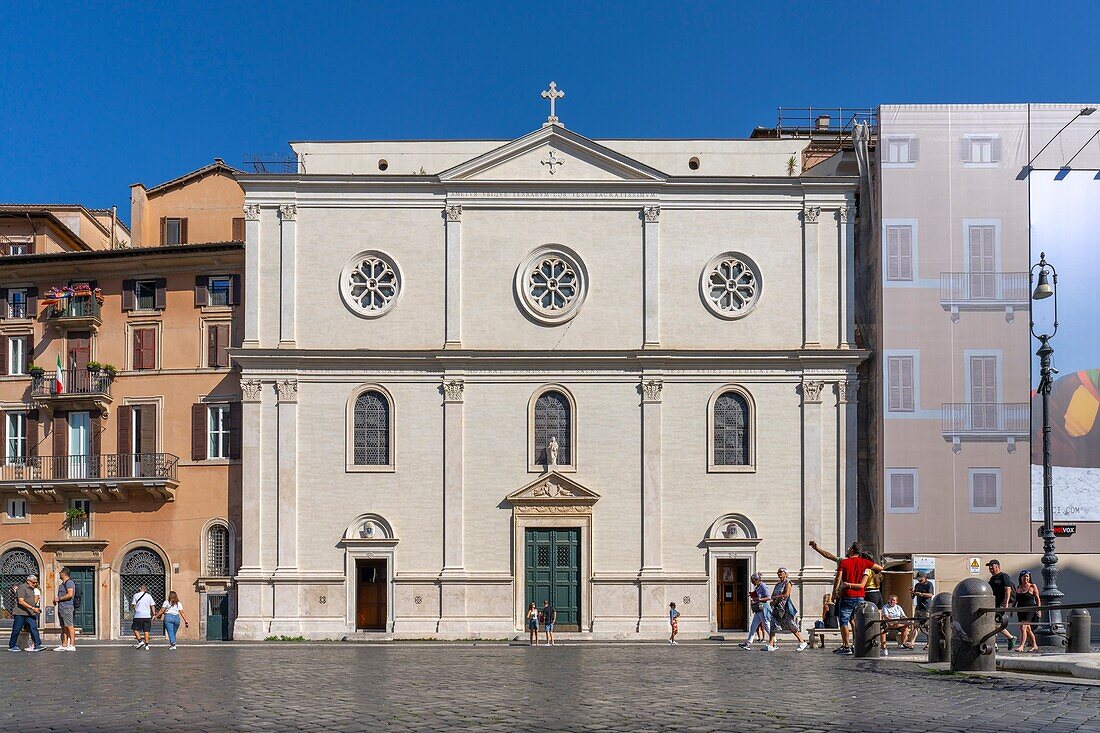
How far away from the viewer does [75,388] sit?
37438 mm

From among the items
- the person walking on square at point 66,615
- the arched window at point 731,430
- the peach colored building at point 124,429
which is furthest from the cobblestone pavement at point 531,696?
the peach colored building at point 124,429

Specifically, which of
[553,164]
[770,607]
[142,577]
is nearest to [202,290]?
[142,577]

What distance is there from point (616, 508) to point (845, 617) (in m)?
12.6

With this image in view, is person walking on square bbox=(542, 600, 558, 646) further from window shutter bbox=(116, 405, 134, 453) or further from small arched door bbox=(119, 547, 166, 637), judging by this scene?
window shutter bbox=(116, 405, 134, 453)

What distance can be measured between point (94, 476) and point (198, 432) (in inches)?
131

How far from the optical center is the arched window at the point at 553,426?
35406 millimetres

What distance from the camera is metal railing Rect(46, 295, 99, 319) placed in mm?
37781

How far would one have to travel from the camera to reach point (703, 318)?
35.9 meters

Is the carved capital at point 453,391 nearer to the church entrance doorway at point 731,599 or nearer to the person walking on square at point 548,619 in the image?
the person walking on square at point 548,619

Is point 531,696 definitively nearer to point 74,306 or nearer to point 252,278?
point 252,278

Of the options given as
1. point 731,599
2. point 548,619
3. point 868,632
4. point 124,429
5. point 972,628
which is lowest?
point 548,619

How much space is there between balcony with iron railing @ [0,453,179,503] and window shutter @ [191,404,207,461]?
671 mm

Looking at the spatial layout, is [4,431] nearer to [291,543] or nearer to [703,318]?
[291,543]

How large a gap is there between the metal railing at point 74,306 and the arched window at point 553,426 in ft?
44.9
